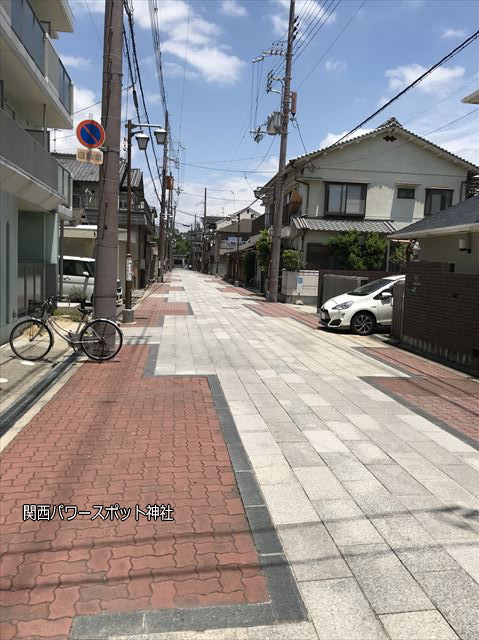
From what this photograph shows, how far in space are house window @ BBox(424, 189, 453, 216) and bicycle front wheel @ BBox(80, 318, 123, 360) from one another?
79.3 ft

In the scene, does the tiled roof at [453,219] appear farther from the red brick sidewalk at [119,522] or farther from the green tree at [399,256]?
the green tree at [399,256]

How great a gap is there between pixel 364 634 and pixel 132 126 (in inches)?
723

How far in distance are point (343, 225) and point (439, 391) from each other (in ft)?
65.7

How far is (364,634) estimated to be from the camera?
2.62m

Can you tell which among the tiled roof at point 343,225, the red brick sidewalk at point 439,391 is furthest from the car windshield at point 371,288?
the tiled roof at point 343,225

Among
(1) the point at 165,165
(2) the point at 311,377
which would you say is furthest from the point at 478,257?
(1) the point at 165,165

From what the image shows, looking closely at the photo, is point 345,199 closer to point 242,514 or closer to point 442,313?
point 442,313

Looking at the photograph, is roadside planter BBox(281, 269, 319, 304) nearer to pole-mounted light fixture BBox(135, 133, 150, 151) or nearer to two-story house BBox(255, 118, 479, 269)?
two-story house BBox(255, 118, 479, 269)

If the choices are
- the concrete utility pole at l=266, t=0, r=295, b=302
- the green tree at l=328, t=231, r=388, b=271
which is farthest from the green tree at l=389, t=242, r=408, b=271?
the concrete utility pole at l=266, t=0, r=295, b=302

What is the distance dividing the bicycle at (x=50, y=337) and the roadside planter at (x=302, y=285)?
1694cm

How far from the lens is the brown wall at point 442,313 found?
31.0 feet

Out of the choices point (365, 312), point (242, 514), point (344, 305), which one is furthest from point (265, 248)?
point (242, 514)

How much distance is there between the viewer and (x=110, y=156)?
30.3ft

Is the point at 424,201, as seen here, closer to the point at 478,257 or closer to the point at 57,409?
the point at 478,257
